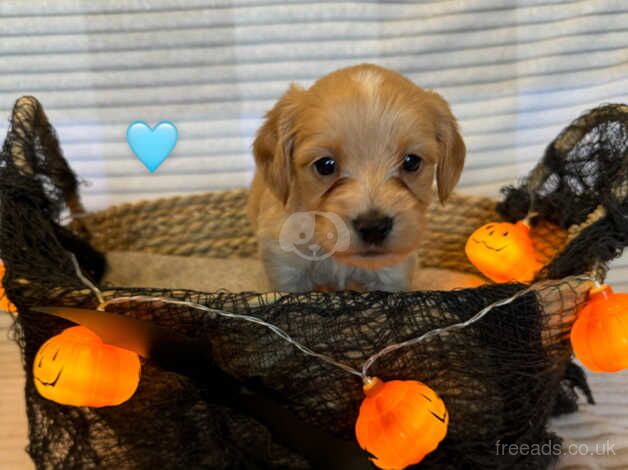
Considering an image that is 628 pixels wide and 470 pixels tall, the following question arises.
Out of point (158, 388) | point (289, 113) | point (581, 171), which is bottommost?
point (158, 388)

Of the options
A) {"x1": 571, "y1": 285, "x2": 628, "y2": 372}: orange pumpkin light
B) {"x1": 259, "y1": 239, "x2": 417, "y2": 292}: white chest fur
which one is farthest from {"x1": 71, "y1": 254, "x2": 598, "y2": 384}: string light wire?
{"x1": 259, "y1": 239, "x2": 417, "y2": 292}: white chest fur

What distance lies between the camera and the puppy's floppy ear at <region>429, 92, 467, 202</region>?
1.70m

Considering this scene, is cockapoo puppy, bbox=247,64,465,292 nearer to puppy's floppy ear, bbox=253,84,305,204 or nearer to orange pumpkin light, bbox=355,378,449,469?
puppy's floppy ear, bbox=253,84,305,204

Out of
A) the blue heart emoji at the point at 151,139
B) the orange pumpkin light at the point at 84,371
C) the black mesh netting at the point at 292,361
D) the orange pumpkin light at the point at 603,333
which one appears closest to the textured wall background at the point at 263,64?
the blue heart emoji at the point at 151,139

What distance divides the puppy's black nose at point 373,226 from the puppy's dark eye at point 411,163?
0.20 metres

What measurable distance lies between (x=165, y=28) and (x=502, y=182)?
4.90ft

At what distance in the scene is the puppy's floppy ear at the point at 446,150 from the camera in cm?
170

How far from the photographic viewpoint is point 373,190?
1509mm

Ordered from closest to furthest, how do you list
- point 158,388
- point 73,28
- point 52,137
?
point 158,388
point 52,137
point 73,28

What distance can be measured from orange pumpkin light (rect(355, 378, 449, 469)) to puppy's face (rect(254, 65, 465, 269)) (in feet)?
1.48

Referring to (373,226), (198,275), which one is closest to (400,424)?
(373,226)

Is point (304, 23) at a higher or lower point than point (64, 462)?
higher

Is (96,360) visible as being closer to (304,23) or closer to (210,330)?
(210,330)

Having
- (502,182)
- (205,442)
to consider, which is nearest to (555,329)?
(205,442)
